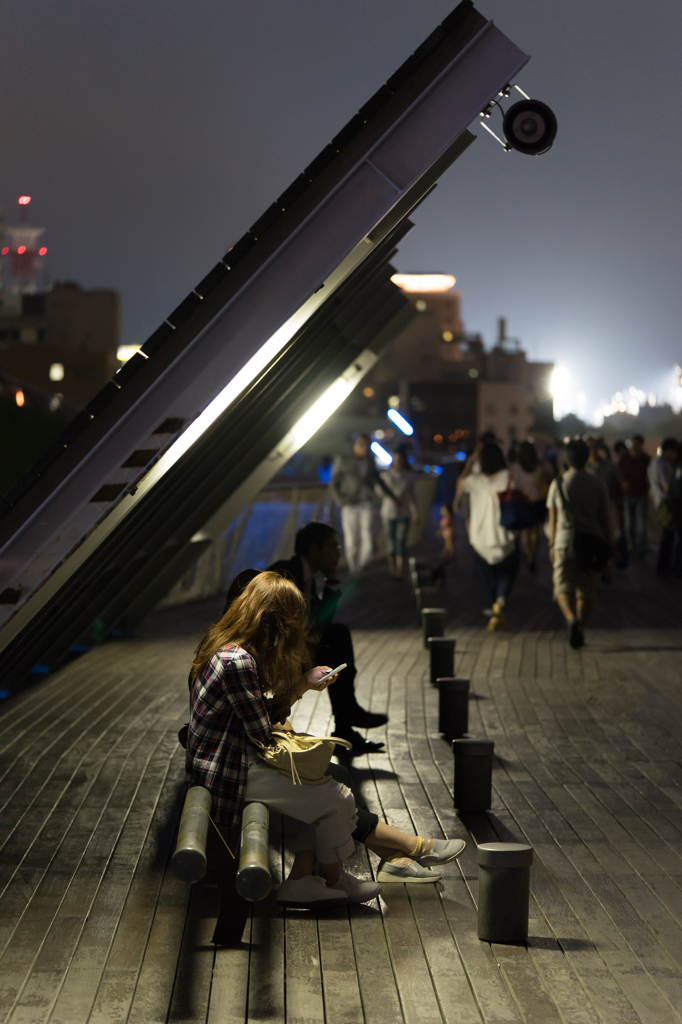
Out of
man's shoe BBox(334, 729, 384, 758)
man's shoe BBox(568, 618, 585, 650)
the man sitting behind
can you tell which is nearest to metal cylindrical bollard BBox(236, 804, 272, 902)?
the man sitting behind

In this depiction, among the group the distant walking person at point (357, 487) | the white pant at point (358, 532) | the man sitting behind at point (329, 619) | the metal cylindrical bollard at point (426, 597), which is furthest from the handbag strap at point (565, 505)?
the white pant at point (358, 532)

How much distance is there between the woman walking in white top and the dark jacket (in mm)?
9838

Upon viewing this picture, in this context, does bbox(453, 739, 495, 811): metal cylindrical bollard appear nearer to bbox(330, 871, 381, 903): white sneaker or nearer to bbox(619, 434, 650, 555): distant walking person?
bbox(330, 871, 381, 903): white sneaker

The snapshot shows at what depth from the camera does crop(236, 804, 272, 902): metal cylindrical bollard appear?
3.68 m

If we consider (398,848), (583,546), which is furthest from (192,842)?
(583,546)

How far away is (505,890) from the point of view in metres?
4.24

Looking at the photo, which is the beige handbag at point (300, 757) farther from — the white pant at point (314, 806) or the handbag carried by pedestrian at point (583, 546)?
the handbag carried by pedestrian at point (583, 546)

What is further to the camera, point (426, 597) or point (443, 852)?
point (426, 597)

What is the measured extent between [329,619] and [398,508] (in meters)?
9.82

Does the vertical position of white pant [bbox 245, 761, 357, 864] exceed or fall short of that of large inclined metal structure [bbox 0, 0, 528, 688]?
it falls short

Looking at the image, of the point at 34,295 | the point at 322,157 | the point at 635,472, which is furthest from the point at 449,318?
the point at 322,157

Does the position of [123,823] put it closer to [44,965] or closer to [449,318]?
[44,965]

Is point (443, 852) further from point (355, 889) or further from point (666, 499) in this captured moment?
point (666, 499)

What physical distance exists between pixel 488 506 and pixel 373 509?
5.06 meters
